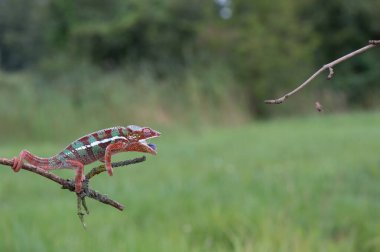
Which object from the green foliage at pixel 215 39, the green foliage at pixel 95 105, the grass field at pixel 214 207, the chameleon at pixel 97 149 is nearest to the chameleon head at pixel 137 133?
the chameleon at pixel 97 149

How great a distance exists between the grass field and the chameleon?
3.05 metres

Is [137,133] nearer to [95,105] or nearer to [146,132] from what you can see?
[146,132]

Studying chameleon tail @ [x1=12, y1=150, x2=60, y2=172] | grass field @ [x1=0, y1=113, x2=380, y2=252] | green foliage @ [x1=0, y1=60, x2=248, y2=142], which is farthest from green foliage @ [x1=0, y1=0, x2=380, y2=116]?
chameleon tail @ [x1=12, y1=150, x2=60, y2=172]

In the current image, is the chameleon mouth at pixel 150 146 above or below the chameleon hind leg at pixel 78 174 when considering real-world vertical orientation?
above

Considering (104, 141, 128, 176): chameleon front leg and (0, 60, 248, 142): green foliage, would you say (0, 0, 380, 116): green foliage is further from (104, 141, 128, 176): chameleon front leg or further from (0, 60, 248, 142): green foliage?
(104, 141, 128, 176): chameleon front leg

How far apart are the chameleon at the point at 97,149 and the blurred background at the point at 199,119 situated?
10.1ft

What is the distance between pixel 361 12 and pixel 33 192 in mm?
22324

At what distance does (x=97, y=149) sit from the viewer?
2.19 feet

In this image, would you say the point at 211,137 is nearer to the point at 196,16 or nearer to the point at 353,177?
the point at 353,177

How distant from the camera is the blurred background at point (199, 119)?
483 cm

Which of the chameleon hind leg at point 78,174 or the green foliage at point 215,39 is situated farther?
the green foliage at point 215,39

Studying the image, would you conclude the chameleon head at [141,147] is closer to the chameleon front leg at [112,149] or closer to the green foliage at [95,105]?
the chameleon front leg at [112,149]

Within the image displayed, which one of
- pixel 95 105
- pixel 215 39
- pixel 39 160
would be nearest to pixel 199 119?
pixel 95 105

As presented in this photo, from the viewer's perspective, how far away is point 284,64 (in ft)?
74.7
